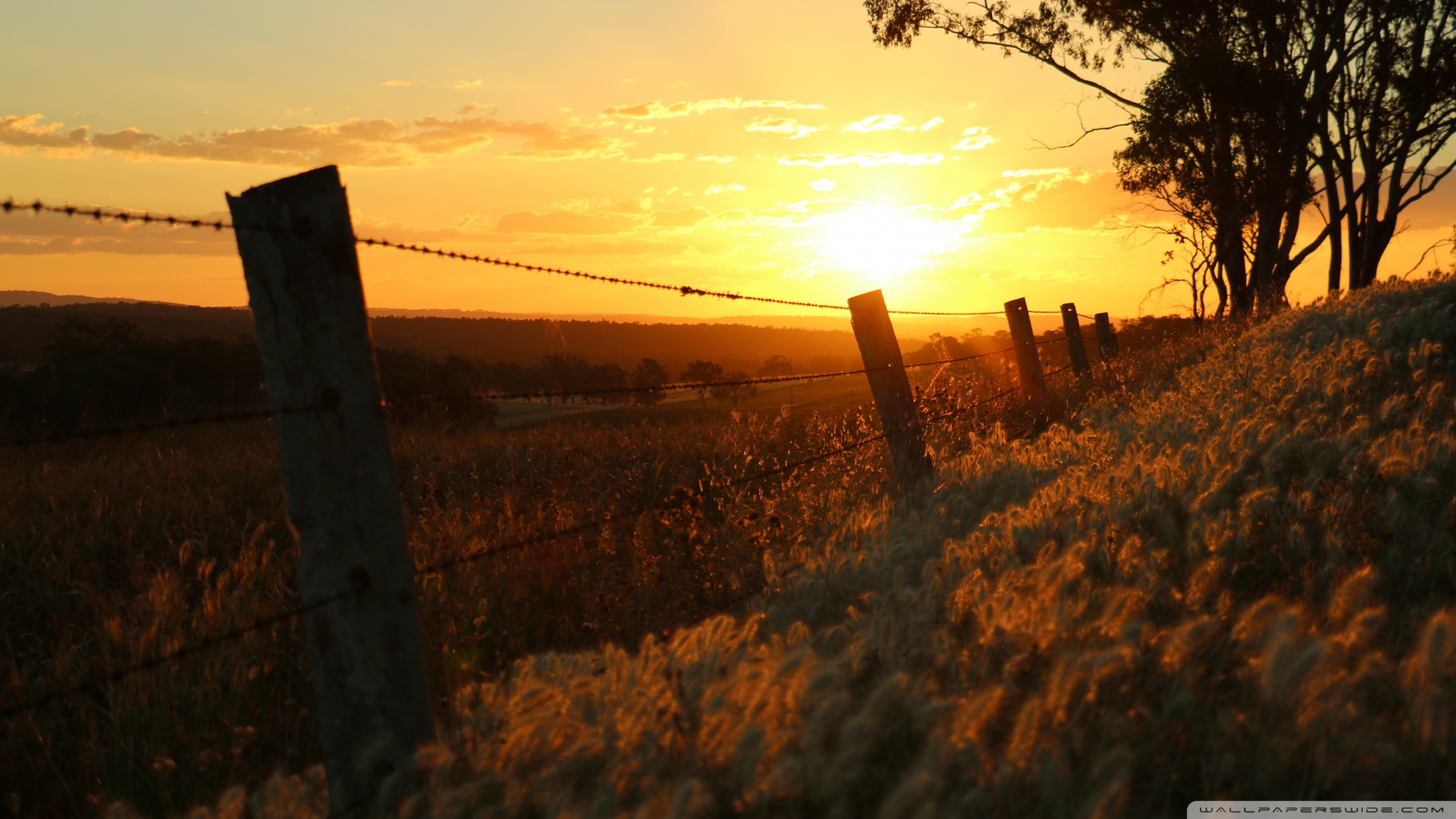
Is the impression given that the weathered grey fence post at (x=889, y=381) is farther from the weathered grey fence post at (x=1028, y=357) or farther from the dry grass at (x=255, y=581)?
the weathered grey fence post at (x=1028, y=357)

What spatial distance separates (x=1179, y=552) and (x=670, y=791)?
2738 millimetres

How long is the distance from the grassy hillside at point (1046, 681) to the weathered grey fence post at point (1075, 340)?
8.07 metres

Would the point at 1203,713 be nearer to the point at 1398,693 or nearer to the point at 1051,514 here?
the point at 1398,693

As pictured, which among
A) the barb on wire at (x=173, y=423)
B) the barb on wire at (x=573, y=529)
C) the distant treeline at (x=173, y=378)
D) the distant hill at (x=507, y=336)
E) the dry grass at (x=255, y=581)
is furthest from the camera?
the distant hill at (x=507, y=336)

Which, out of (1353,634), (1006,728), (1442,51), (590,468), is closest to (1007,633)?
(1006,728)

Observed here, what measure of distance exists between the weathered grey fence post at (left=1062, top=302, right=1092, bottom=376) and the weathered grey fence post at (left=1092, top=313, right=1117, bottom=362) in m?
1.54

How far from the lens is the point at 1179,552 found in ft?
12.9

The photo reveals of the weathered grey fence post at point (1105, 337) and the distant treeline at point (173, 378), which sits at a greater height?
the distant treeline at point (173, 378)

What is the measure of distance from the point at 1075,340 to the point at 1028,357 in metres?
3.79

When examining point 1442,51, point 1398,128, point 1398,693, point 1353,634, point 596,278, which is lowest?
point 1398,693

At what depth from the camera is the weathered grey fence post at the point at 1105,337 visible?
14.5 m

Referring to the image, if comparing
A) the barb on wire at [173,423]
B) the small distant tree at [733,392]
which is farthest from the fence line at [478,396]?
the small distant tree at [733,392]

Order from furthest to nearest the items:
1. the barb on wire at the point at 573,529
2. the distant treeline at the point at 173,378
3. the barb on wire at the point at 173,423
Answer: the distant treeline at the point at 173,378 < the barb on wire at the point at 573,529 < the barb on wire at the point at 173,423

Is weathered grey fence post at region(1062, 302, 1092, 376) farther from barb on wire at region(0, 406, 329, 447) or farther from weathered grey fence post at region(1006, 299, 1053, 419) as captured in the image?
barb on wire at region(0, 406, 329, 447)
